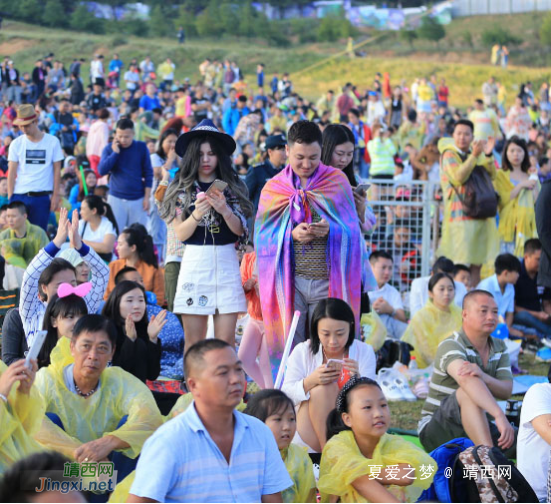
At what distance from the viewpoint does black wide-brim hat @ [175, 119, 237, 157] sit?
5.66 meters

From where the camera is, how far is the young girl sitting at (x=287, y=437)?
416 centimetres

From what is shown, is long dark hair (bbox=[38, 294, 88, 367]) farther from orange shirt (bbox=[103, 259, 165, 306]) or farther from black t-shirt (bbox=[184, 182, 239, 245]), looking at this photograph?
orange shirt (bbox=[103, 259, 165, 306])

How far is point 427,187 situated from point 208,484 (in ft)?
23.0

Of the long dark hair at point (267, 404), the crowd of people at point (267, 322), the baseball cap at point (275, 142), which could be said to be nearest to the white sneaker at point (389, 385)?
the crowd of people at point (267, 322)

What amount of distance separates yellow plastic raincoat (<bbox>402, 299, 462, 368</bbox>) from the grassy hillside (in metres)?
20.7

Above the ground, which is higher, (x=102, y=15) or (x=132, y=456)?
(x=102, y=15)

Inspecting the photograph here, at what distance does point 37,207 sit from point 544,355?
186 inches

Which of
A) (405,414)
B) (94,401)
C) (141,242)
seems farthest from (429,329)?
(94,401)

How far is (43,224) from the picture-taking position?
9.06 m

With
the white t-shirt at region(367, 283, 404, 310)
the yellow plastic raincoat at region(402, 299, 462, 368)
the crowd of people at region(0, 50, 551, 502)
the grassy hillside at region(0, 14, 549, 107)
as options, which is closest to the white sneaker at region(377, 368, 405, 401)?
the crowd of people at region(0, 50, 551, 502)

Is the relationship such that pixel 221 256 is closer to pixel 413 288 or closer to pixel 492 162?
pixel 413 288

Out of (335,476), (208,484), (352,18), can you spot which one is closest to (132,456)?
(335,476)

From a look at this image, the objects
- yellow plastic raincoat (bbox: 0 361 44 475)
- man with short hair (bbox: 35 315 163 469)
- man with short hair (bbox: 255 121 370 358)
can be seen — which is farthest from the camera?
man with short hair (bbox: 255 121 370 358)

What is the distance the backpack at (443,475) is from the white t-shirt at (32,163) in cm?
546
